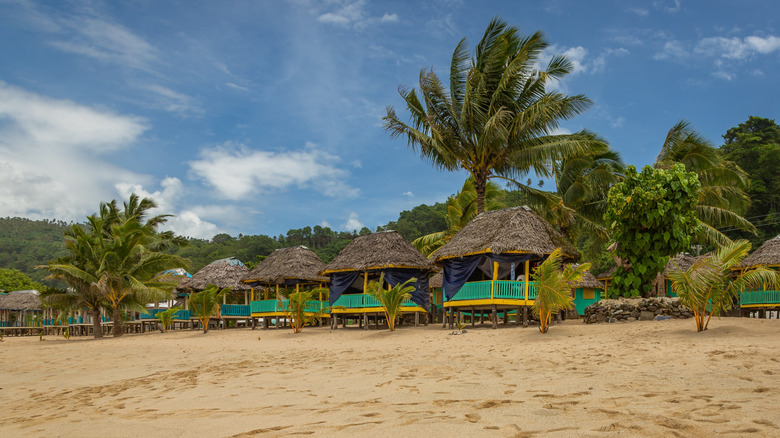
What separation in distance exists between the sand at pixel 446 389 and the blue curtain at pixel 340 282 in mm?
7293

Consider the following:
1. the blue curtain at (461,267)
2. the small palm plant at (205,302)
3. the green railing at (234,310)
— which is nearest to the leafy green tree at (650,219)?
the blue curtain at (461,267)

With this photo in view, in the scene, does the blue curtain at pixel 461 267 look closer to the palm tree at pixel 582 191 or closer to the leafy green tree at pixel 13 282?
the palm tree at pixel 582 191

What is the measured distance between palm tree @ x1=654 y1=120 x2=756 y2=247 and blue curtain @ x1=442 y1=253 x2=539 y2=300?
6792 mm

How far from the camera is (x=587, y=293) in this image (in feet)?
90.4

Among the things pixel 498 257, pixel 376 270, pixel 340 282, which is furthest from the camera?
pixel 340 282

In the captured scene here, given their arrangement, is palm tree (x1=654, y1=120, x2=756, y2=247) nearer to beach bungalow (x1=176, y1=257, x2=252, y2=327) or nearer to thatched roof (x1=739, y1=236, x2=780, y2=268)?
thatched roof (x1=739, y1=236, x2=780, y2=268)

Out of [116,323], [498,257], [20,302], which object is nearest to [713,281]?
[498,257]

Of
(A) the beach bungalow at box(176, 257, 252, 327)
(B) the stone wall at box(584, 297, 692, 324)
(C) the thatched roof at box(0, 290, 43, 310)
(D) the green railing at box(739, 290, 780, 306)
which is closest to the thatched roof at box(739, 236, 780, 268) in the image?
(D) the green railing at box(739, 290, 780, 306)

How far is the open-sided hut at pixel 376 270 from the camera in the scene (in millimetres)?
18078

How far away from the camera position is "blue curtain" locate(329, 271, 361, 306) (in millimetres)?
19031

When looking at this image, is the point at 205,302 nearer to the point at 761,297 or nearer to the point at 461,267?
the point at 461,267

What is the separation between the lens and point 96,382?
8.91 m

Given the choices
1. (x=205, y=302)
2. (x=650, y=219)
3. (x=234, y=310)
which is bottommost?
(x=234, y=310)

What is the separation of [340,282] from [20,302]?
2660 centimetres
